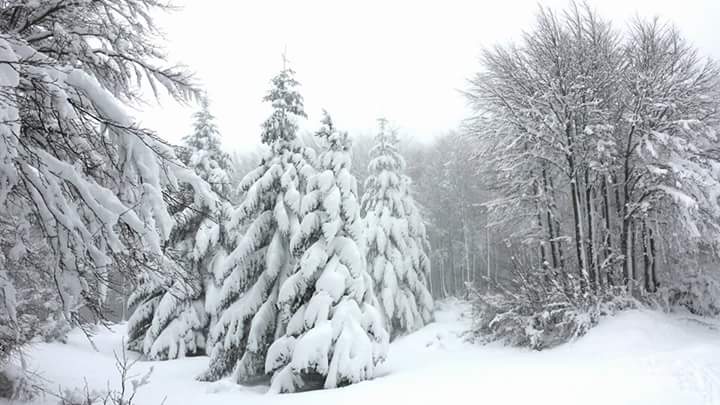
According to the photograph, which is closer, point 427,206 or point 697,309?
point 697,309

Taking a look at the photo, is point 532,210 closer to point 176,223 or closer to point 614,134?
point 614,134

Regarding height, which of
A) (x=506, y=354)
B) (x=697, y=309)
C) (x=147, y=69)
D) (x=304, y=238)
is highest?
(x=147, y=69)

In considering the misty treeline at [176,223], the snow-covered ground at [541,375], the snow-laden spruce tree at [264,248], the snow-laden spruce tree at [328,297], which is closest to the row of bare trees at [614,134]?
the snow-covered ground at [541,375]

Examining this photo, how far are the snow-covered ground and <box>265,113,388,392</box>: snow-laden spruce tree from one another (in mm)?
1004

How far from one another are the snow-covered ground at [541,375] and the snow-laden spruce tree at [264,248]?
3.78 feet

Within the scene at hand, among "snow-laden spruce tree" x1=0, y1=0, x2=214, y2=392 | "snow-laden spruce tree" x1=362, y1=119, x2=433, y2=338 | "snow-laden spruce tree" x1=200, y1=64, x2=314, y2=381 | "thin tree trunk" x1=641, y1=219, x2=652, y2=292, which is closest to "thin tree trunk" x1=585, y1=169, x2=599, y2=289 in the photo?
"thin tree trunk" x1=641, y1=219, x2=652, y2=292

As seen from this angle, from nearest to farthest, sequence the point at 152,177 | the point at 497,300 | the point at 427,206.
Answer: the point at 152,177 → the point at 497,300 → the point at 427,206

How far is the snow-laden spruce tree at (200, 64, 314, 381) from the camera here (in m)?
12.2

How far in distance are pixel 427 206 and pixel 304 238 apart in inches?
959

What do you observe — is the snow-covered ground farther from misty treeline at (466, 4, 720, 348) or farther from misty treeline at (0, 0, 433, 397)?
misty treeline at (0, 0, 433, 397)

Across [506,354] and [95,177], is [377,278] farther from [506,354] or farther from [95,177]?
[95,177]

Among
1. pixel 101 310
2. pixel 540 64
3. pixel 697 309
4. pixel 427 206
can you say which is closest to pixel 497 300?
pixel 697 309

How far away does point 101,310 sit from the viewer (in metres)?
4.49

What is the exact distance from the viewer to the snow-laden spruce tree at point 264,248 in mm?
12227
